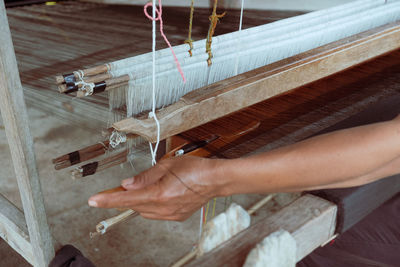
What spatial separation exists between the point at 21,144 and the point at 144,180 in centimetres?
27

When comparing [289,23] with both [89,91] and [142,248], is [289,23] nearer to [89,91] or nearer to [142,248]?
[89,91]

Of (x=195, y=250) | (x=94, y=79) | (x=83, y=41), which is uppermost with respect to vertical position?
(x=94, y=79)

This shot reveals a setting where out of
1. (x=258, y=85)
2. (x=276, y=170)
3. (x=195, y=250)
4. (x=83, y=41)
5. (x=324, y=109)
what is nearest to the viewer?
(x=276, y=170)

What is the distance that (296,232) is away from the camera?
678 millimetres

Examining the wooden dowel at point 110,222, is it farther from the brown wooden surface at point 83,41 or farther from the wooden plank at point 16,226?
the brown wooden surface at point 83,41

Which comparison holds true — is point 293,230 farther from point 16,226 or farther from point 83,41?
point 83,41

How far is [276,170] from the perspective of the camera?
576mm

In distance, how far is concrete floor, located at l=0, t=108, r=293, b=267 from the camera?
1835mm

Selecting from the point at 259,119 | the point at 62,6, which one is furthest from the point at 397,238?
the point at 62,6

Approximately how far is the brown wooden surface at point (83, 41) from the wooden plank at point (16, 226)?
68 cm

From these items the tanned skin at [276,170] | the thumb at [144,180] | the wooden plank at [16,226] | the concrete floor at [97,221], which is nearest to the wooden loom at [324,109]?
the tanned skin at [276,170]

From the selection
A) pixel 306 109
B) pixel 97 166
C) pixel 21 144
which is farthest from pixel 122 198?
pixel 306 109

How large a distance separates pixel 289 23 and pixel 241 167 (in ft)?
2.43

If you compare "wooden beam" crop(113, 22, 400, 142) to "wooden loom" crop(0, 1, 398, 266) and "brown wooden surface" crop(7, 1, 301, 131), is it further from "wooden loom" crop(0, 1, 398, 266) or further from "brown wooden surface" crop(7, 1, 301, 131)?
"brown wooden surface" crop(7, 1, 301, 131)
